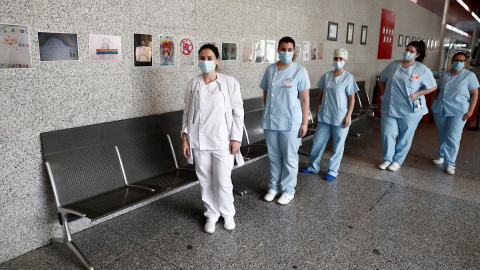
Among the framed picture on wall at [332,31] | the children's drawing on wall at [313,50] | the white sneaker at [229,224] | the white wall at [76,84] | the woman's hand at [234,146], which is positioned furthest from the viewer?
the framed picture on wall at [332,31]

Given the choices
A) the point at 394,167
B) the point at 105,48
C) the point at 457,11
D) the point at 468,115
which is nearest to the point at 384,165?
the point at 394,167

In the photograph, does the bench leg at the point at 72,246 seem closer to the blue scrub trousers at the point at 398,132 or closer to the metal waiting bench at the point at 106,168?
the metal waiting bench at the point at 106,168

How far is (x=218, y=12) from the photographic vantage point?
13.0ft

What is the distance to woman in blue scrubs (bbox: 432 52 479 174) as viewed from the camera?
4.46m

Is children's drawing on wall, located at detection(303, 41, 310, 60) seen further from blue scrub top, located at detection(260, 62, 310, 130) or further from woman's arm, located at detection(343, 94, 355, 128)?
blue scrub top, located at detection(260, 62, 310, 130)

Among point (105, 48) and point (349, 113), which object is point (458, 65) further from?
point (105, 48)

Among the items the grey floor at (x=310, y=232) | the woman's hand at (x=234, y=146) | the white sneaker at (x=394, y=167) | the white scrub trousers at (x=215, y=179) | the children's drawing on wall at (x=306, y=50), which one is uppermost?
the children's drawing on wall at (x=306, y=50)

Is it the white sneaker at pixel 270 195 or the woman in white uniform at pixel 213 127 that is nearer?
the woman in white uniform at pixel 213 127

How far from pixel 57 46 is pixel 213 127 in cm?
131

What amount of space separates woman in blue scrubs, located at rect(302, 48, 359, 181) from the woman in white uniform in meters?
1.63

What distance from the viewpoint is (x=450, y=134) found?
15.1 feet

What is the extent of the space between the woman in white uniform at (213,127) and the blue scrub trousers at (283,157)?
61 centimetres

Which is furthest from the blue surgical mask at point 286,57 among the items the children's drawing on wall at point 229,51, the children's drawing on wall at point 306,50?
the children's drawing on wall at point 306,50

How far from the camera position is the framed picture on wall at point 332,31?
20.4 ft
